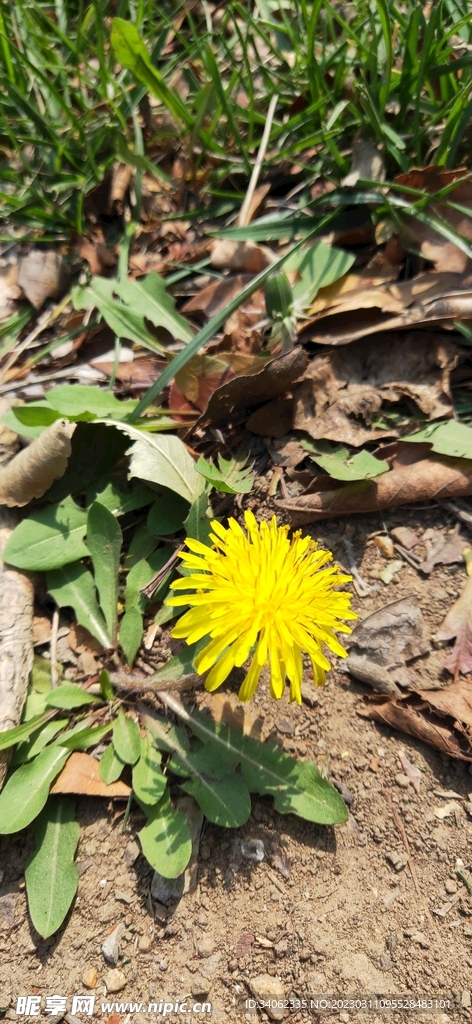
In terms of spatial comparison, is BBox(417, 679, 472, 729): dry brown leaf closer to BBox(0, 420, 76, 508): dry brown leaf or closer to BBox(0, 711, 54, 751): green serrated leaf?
BBox(0, 711, 54, 751): green serrated leaf

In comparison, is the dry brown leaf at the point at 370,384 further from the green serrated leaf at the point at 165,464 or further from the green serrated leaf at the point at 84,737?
the green serrated leaf at the point at 84,737

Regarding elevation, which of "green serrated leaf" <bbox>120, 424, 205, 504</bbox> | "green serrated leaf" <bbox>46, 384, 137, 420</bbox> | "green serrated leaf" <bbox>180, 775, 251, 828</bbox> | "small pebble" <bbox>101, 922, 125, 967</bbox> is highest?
"green serrated leaf" <bbox>46, 384, 137, 420</bbox>

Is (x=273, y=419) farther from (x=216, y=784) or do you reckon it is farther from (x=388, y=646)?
(x=216, y=784)

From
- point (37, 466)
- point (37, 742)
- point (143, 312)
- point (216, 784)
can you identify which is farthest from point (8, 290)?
point (216, 784)

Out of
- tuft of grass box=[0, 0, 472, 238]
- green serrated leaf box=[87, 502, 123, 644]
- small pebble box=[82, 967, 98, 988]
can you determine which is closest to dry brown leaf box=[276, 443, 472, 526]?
green serrated leaf box=[87, 502, 123, 644]

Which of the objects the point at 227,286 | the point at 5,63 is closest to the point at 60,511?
the point at 227,286

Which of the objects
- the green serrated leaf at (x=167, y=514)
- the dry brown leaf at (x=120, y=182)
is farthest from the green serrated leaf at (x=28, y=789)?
the dry brown leaf at (x=120, y=182)

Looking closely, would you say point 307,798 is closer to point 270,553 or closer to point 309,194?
point 270,553
